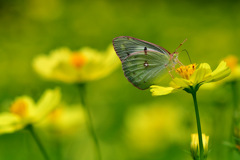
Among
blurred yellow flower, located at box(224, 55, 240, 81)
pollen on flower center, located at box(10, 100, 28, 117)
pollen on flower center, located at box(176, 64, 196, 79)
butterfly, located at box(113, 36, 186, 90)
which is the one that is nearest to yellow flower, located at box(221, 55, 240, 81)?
blurred yellow flower, located at box(224, 55, 240, 81)

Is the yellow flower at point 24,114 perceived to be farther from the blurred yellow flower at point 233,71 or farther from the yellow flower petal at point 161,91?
the blurred yellow flower at point 233,71

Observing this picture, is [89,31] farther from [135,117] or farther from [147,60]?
[147,60]

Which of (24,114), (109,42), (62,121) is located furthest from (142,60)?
(109,42)

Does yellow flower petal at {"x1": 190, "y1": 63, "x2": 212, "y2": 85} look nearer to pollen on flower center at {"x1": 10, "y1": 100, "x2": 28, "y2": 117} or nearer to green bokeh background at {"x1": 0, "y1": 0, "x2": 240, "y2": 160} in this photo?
green bokeh background at {"x1": 0, "y1": 0, "x2": 240, "y2": 160}

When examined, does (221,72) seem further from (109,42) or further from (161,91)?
(109,42)

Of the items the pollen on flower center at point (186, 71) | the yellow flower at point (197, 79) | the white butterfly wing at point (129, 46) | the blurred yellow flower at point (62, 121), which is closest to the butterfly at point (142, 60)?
the white butterfly wing at point (129, 46)

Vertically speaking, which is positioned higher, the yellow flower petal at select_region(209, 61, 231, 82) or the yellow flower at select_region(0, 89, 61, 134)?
the yellow flower at select_region(0, 89, 61, 134)
